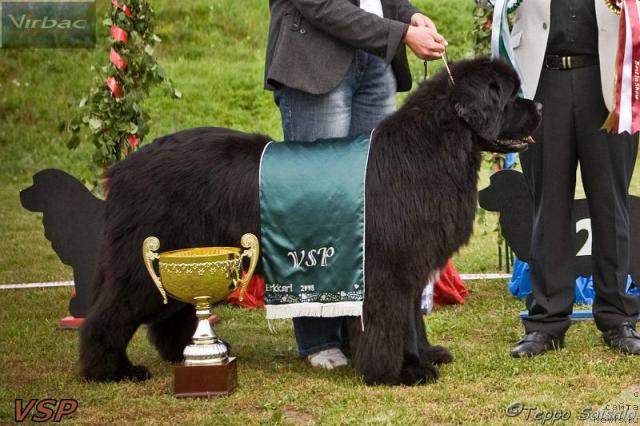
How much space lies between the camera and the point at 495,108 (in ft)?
12.4

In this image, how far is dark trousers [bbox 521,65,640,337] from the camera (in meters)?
4.20

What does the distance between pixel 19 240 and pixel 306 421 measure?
17.8 feet

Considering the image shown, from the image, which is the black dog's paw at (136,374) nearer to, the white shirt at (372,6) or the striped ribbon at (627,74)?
the white shirt at (372,6)

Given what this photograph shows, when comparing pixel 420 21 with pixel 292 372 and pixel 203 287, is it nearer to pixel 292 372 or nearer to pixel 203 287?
pixel 203 287

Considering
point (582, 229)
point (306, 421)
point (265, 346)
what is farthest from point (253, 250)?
point (582, 229)

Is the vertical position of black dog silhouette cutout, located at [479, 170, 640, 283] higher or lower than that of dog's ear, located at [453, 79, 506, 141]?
lower

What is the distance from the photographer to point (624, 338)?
4.21 meters

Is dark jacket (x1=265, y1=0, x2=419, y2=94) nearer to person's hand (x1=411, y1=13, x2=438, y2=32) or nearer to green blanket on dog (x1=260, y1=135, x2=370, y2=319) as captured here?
person's hand (x1=411, y1=13, x2=438, y2=32)

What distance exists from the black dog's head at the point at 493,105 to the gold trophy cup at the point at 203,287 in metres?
1.02

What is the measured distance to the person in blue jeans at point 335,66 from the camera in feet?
12.8

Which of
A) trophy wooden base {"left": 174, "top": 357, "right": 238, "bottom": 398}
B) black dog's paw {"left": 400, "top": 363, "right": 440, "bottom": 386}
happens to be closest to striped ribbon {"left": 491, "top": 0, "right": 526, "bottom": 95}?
black dog's paw {"left": 400, "top": 363, "right": 440, "bottom": 386}

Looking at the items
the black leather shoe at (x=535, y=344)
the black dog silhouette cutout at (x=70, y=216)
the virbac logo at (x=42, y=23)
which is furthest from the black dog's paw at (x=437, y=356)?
the virbac logo at (x=42, y=23)

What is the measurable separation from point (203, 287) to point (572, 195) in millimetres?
1835

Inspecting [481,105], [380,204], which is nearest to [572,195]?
[481,105]
